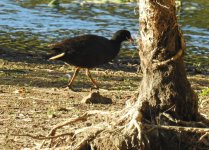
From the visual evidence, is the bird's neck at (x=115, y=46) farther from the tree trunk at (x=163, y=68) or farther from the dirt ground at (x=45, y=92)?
the tree trunk at (x=163, y=68)

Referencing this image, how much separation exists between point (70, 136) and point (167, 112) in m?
0.84

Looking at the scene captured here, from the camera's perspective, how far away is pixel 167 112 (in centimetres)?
551

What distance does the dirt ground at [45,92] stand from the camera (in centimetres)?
696

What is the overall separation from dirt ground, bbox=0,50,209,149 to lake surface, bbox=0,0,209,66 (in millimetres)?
1819

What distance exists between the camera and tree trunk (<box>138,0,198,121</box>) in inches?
215

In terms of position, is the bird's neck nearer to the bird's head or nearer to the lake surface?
the bird's head

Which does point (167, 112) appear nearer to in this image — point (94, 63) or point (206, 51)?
point (94, 63)

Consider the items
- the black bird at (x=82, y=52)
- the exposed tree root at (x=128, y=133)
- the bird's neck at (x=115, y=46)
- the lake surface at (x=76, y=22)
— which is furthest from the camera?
the lake surface at (x=76, y=22)

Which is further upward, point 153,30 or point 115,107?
point 153,30

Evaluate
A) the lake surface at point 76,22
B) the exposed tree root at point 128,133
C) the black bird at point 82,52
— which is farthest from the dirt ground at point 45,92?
the lake surface at point 76,22

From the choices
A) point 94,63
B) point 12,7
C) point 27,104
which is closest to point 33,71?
point 94,63

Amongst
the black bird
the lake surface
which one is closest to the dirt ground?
the black bird

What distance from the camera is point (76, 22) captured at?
63.5ft

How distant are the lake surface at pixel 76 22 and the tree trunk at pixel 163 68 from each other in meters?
8.27
